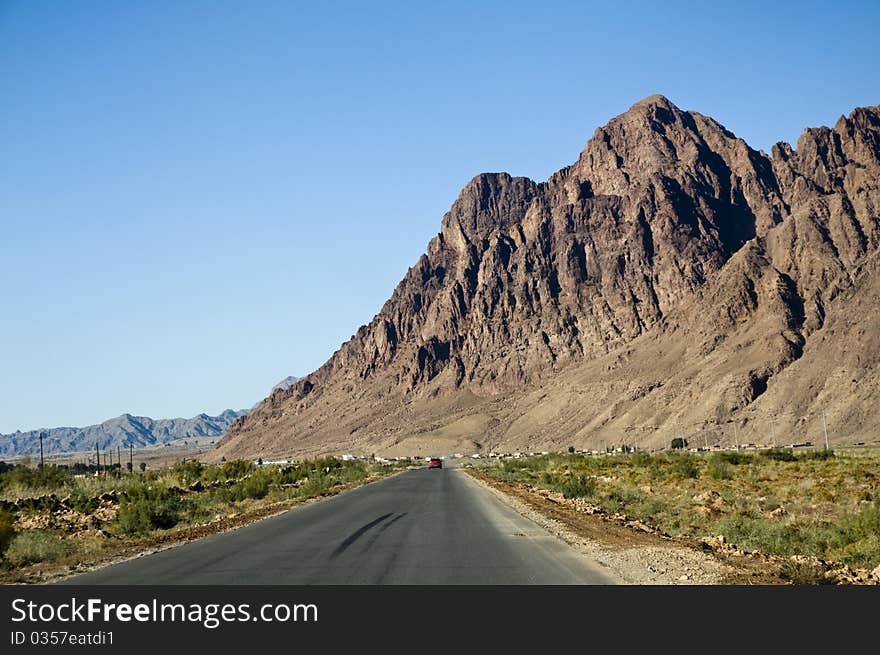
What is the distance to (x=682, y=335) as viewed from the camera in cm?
14912

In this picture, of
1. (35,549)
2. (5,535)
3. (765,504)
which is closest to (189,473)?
(765,504)

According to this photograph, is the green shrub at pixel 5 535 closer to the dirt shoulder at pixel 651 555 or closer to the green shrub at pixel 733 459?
the dirt shoulder at pixel 651 555

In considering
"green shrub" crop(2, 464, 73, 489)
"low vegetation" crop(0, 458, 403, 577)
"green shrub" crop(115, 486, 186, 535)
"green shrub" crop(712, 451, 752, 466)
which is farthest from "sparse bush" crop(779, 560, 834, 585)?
"green shrub" crop(2, 464, 73, 489)

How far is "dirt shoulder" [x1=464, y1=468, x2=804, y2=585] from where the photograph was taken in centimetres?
1338

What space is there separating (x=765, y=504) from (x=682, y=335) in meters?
124

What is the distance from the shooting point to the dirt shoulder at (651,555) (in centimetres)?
1338

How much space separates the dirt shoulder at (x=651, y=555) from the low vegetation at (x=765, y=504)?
3.29 feet

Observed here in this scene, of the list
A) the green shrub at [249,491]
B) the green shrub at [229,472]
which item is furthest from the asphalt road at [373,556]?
the green shrub at [229,472]

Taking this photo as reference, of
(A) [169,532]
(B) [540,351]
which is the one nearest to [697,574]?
(A) [169,532]

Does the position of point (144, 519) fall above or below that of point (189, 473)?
above

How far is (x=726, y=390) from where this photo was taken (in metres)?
122

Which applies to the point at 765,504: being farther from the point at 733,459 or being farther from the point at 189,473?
the point at 189,473

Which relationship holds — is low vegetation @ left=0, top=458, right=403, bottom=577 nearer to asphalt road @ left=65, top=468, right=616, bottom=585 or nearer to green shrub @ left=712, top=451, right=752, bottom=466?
asphalt road @ left=65, top=468, right=616, bottom=585
